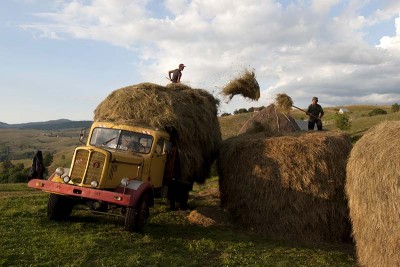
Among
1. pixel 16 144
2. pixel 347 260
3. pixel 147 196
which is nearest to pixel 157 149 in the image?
pixel 147 196

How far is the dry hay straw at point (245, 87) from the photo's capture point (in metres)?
15.6

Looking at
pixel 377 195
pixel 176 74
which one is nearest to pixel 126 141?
pixel 176 74

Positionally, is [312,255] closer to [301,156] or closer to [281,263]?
[281,263]

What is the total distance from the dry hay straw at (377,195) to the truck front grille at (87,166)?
215 inches

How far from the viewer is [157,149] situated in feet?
33.6

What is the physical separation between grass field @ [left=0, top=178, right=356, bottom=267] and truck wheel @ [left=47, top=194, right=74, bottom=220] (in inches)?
8.3

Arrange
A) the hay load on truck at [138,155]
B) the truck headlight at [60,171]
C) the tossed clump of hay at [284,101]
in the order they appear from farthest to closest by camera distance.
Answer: the tossed clump of hay at [284,101]
the truck headlight at [60,171]
the hay load on truck at [138,155]

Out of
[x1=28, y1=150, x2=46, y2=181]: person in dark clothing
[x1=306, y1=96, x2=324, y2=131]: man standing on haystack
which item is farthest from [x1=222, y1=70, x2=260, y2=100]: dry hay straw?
[x1=28, y1=150, x2=46, y2=181]: person in dark clothing

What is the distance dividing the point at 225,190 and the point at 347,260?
408cm

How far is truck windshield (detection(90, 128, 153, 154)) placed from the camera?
10.0 metres

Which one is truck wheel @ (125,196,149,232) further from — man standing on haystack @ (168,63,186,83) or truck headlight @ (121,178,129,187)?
man standing on haystack @ (168,63,186,83)

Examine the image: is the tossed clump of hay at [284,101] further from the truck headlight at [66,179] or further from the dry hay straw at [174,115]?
the truck headlight at [66,179]

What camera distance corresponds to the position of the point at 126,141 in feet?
33.1

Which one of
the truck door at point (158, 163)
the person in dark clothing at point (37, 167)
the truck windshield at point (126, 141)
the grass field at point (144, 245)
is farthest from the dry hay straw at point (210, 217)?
the person in dark clothing at point (37, 167)
